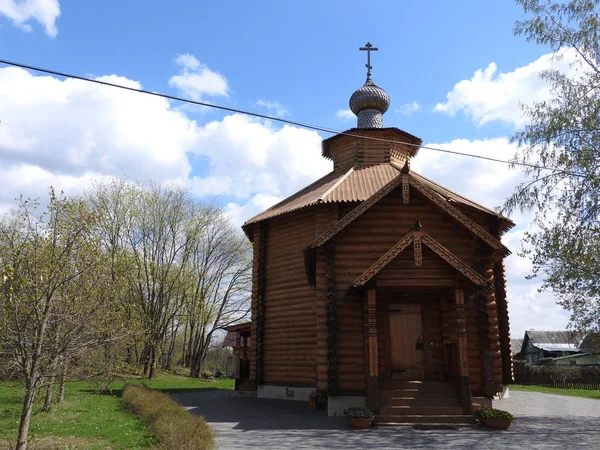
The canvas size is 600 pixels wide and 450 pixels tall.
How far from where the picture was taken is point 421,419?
11969mm

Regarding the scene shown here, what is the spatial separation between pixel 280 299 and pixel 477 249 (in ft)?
24.4

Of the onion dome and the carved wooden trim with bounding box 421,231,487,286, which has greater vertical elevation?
the onion dome

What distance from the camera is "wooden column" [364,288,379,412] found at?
12312 mm

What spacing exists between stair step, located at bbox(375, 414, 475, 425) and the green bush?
4.58 meters

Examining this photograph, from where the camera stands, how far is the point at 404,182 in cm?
1430

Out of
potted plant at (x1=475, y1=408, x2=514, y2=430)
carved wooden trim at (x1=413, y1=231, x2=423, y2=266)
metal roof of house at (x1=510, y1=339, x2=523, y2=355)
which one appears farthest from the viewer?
metal roof of house at (x1=510, y1=339, x2=523, y2=355)

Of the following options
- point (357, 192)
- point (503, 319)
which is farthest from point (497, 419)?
point (357, 192)

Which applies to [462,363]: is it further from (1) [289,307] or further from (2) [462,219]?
(1) [289,307]

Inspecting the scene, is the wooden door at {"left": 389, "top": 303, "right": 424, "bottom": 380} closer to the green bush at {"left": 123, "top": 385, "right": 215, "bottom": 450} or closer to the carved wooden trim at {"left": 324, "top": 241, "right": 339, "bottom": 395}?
the carved wooden trim at {"left": 324, "top": 241, "right": 339, "bottom": 395}

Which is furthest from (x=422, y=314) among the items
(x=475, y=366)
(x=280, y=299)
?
(x=280, y=299)

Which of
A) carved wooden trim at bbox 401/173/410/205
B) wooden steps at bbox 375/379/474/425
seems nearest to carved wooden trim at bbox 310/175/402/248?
carved wooden trim at bbox 401/173/410/205

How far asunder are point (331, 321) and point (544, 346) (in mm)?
45982

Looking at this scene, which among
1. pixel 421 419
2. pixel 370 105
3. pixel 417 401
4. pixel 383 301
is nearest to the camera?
pixel 421 419

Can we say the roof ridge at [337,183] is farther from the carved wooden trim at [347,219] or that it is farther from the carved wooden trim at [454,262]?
the carved wooden trim at [454,262]
